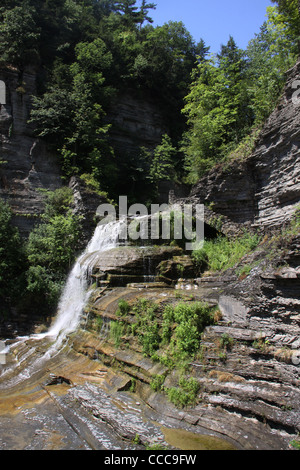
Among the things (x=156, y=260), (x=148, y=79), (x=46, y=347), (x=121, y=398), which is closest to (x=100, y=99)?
(x=148, y=79)

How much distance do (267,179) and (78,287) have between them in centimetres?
872

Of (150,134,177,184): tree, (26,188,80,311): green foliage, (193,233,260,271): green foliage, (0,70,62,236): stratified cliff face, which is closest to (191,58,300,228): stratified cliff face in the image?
(193,233,260,271): green foliage

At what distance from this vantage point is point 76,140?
19359mm

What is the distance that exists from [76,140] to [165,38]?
1649cm

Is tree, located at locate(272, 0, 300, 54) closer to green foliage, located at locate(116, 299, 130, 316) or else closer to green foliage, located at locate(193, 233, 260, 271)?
green foliage, located at locate(193, 233, 260, 271)

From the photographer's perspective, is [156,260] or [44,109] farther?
[44,109]

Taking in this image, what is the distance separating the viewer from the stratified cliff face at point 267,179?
10.5 metres

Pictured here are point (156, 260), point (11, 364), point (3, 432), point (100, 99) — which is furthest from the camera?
point (100, 99)

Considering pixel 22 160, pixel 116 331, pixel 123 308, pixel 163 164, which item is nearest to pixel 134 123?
pixel 163 164

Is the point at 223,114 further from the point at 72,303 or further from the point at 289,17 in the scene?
the point at 72,303

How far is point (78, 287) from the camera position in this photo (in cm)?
1277

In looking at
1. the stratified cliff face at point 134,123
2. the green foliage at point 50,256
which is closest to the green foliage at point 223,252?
the green foliage at point 50,256

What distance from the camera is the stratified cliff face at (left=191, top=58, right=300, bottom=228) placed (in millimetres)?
10539
